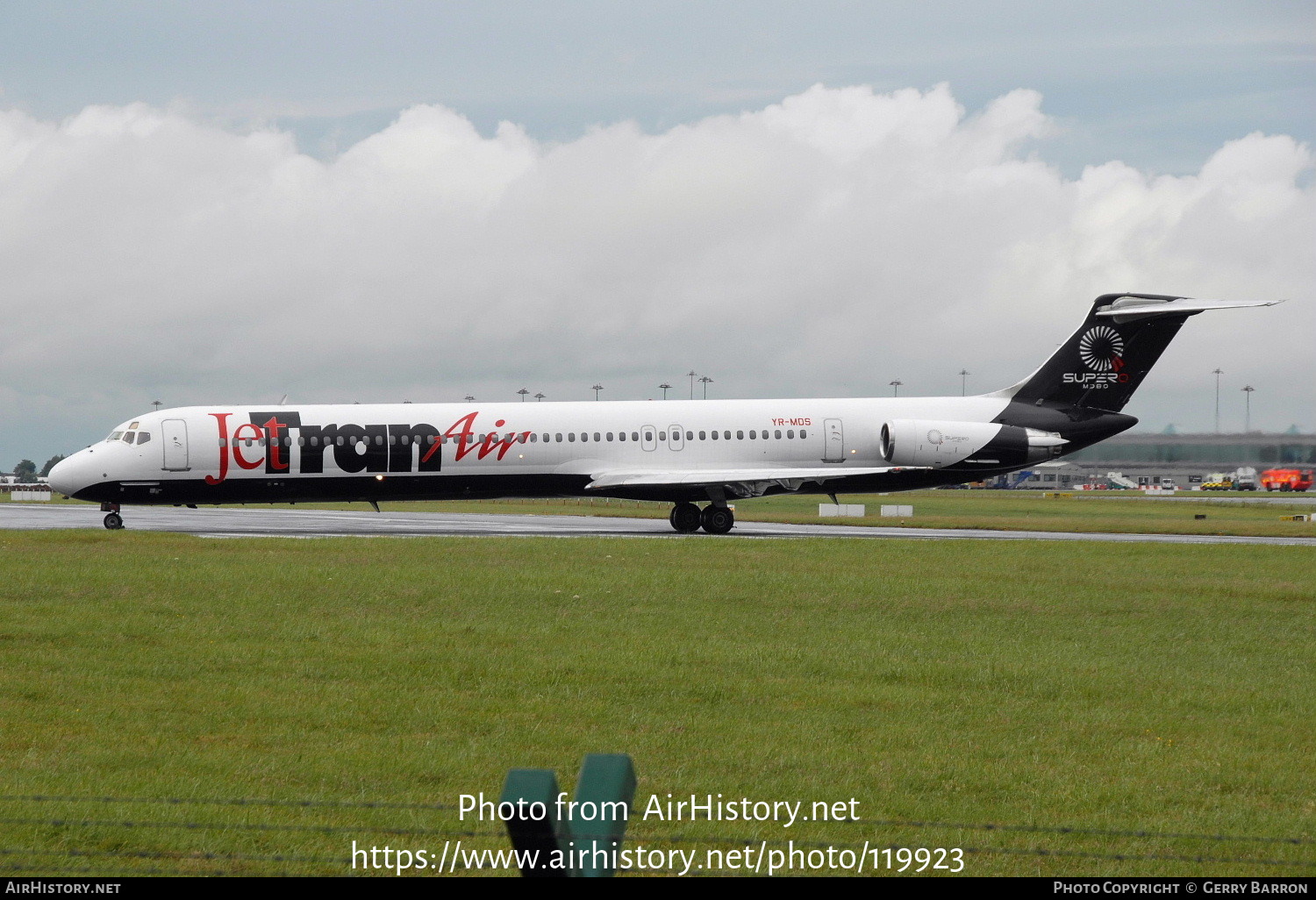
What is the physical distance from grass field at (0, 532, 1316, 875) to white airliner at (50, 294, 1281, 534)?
11.3 metres

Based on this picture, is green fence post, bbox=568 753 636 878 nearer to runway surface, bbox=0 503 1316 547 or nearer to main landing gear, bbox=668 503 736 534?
runway surface, bbox=0 503 1316 547

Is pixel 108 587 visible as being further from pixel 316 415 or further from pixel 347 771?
pixel 316 415

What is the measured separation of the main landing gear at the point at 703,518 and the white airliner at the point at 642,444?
0.05m

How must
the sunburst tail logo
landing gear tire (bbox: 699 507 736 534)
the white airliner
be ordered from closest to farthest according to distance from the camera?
the white airliner → landing gear tire (bbox: 699 507 736 534) → the sunburst tail logo

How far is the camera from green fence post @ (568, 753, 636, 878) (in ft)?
16.4

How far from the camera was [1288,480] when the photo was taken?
117m

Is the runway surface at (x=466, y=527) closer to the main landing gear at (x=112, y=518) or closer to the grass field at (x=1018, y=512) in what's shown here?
the main landing gear at (x=112, y=518)

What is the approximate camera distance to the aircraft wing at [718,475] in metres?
35.9

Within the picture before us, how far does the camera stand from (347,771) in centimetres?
1041

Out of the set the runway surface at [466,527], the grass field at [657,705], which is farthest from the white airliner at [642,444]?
the grass field at [657,705]

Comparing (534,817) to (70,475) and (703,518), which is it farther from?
(70,475)

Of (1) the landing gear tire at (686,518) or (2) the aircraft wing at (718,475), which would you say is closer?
(2) the aircraft wing at (718,475)

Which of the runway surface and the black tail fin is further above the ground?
the black tail fin

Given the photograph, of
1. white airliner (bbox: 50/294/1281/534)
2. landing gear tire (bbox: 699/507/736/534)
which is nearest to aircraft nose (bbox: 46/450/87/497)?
white airliner (bbox: 50/294/1281/534)
